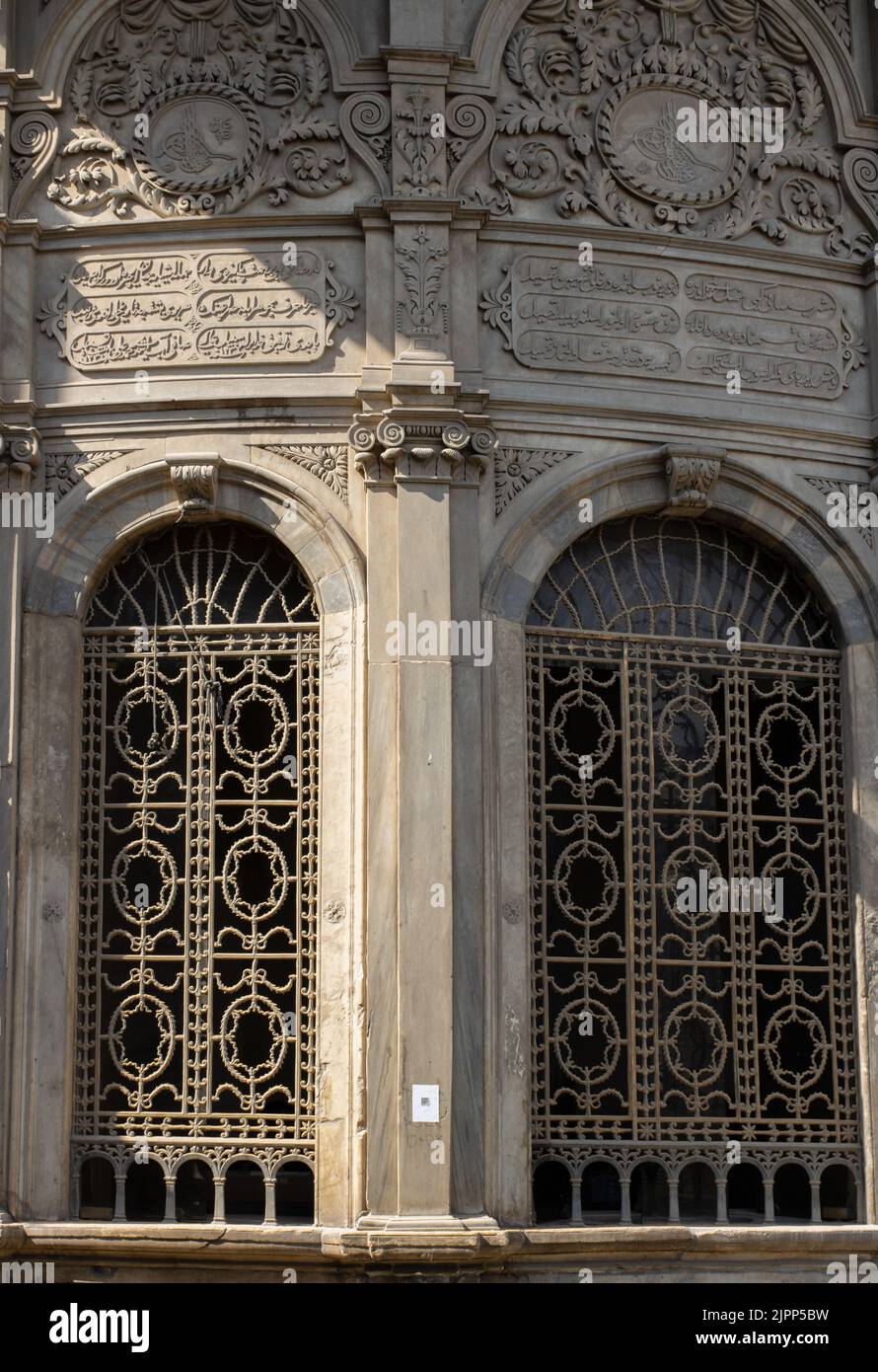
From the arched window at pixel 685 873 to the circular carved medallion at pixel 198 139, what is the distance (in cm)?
334

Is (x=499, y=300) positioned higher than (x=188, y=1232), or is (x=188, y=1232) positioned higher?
(x=499, y=300)

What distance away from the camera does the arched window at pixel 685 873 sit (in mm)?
12961

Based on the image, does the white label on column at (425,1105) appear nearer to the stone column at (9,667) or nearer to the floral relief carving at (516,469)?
the stone column at (9,667)

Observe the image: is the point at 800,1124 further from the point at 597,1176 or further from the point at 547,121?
the point at 547,121

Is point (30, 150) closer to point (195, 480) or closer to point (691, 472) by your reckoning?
point (195, 480)

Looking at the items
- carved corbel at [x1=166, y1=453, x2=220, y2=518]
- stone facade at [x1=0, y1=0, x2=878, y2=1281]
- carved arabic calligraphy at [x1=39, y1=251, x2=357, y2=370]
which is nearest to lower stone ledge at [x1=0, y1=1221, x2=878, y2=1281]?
stone facade at [x1=0, y1=0, x2=878, y2=1281]

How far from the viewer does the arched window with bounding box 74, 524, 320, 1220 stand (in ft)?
41.7

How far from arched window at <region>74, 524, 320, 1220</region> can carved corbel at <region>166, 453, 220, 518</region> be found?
265mm

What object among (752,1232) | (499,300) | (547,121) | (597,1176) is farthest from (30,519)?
(752,1232)

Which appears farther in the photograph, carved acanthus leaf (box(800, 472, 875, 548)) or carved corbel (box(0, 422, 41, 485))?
carved acanthus leaf (box(800, 472, 875, 548))

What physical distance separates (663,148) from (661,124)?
180 mm

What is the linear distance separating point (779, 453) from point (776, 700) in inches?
63.9

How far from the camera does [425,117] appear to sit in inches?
531

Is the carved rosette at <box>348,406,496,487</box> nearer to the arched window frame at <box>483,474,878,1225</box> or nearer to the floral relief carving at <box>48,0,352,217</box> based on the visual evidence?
the arched window frame at <box>483,474,878,1225</box>
